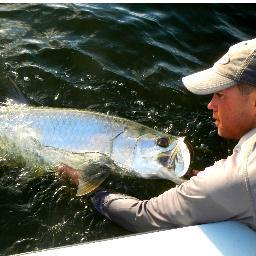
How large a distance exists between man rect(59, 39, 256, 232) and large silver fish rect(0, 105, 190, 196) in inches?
24.3

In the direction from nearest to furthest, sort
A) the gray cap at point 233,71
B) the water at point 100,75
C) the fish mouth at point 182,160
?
the gray cap at point 233,71 < the fish mouth at point 182,160 < the water at point 100,75

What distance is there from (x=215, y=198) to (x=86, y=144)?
1.54 metres

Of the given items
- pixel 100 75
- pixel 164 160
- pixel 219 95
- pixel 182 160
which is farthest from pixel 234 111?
pixel 100 75

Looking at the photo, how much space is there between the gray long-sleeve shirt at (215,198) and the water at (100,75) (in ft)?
2.00

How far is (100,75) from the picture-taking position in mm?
5625

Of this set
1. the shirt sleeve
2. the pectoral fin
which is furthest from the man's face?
the pectoral fin

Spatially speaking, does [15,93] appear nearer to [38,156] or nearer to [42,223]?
[38,156]

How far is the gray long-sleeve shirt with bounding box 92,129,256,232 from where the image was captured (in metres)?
2.47

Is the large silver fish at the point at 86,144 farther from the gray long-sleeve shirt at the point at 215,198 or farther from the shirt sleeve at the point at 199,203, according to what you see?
the gray long-sleeve shirt at the point at 215,198

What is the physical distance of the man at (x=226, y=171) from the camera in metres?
2.49

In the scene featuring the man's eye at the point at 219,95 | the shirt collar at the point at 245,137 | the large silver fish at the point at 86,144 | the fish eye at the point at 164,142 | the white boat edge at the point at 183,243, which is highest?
the man's eye at the point at 219,95

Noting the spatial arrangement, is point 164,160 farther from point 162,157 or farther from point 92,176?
point 92,176

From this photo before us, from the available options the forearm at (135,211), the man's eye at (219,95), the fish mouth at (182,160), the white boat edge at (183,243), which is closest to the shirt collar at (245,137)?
the man's eye at (219,95)

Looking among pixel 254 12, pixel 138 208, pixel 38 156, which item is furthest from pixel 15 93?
pixel 254 12
